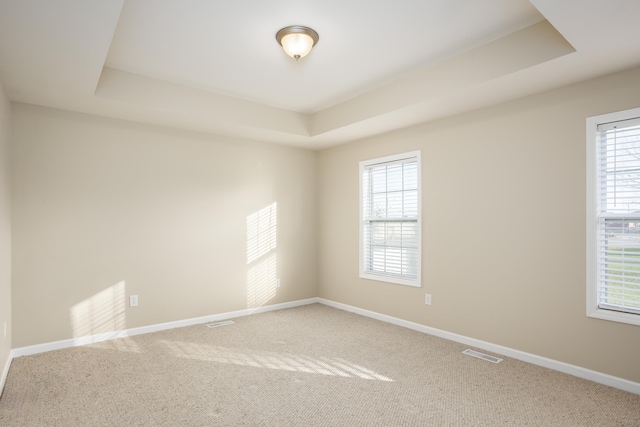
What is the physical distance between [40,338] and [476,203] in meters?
4.25

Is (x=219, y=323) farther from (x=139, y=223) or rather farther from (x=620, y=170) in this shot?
(x=620, y=170)

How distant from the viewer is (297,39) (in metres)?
2.82

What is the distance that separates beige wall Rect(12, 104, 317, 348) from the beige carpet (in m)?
0.49

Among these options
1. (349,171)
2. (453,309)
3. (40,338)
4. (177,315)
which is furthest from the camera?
(349,171)

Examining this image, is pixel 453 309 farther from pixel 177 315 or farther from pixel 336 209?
pixel 177 315

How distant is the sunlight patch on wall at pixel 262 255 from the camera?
5.05m

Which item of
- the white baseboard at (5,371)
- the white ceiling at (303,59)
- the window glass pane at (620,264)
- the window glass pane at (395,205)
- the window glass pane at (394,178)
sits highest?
the white ceiling at (303,59)

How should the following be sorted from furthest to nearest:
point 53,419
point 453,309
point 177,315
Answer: point 177,315, point 453,309, point 53,419

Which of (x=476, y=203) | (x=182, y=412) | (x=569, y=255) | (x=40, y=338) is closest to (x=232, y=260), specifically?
(x=40, y=338)

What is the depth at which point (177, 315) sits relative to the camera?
14.6 ft

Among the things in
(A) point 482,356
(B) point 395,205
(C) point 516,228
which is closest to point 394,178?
(B) point 395,205

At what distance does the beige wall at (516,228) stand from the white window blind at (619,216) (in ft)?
0.40

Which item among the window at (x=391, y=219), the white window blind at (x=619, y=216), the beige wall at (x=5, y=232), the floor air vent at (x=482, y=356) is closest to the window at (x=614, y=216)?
the white window blind at (x=619, y=216)

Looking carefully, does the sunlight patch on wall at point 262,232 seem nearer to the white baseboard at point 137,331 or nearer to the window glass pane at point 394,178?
the white baseboard at point 137,331
